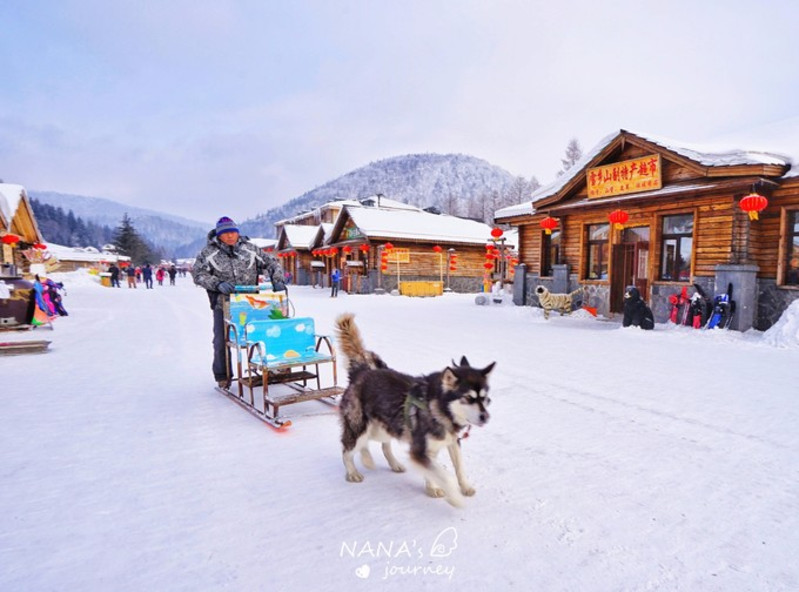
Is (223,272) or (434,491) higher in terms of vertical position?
(223,272)

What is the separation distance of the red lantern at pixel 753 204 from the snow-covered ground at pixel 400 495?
491cm

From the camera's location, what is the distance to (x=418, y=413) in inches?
107

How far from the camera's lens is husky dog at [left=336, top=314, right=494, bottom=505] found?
8.28ft

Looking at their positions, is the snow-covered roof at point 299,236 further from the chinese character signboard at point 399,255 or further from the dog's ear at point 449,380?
the dog's ear at point 449,380

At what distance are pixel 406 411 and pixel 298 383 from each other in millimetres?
3366

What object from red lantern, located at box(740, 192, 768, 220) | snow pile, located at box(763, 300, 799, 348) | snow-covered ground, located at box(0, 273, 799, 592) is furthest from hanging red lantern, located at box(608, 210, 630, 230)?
snow-covered ground, located at box(0, 273, 799, 592)

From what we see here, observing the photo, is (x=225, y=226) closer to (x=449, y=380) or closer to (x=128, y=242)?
(x=449, y=380)

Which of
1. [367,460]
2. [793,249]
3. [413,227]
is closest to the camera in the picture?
[367,460]

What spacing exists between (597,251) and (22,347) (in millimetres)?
15218

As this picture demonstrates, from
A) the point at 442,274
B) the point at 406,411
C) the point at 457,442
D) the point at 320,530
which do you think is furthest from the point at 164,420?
the point at 442,274

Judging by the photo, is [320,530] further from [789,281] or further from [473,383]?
[789,281]

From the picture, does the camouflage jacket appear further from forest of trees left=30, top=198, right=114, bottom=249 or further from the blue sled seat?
forest of trees left=30, top=198, right=114, bottom=249

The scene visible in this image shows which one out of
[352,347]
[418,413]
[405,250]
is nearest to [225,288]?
[352,347]

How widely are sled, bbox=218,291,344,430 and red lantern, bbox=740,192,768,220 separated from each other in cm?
964
